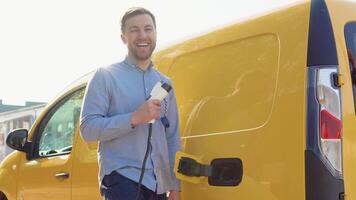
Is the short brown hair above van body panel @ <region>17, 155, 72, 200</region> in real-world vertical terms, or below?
above

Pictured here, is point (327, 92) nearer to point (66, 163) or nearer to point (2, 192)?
point (66, 163)

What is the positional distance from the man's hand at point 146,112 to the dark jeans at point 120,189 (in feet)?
1.05

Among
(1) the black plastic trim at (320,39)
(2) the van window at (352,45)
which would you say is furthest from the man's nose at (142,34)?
(2) the van window at (352,45)

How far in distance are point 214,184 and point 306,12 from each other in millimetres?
1026

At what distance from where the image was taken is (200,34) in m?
3.34

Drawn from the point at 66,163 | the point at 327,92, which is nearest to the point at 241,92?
the point at 327,92

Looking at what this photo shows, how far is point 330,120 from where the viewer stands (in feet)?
8.41

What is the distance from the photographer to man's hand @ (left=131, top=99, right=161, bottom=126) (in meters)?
2.64

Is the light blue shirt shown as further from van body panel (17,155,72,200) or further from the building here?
the building

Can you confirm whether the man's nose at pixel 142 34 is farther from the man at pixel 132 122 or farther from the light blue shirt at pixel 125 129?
the light blue shirt at pixel 125 129

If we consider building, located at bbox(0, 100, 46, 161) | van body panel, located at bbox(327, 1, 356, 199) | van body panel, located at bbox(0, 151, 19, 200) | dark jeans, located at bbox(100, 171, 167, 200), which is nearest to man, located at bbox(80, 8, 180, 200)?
dark jeans, located at bbox(100, 171, 167, 200)

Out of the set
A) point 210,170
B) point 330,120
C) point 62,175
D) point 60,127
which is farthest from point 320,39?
point 60,127

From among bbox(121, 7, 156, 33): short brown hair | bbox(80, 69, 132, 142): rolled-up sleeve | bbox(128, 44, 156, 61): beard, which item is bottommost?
bbox(80, 69, 132, 142): rolled-up sleeve

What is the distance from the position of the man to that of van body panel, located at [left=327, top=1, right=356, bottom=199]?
913 mm
